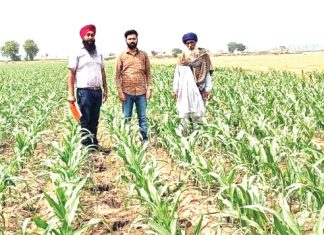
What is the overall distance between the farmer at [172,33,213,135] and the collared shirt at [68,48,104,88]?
1.06m

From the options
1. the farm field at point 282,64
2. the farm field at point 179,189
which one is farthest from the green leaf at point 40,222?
the farm field at point 282,64

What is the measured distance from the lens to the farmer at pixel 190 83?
6.38 m

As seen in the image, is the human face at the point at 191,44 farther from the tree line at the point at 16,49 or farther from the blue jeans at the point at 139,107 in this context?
the tree line at the point at 16,49

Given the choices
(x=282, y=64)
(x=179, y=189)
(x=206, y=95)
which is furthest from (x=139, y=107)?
(x=282, y=64)

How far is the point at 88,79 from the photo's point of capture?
6270 mm

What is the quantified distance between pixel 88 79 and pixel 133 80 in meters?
0.68

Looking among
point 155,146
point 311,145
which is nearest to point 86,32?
point 155,146

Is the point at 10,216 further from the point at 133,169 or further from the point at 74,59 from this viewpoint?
the point at 74,59

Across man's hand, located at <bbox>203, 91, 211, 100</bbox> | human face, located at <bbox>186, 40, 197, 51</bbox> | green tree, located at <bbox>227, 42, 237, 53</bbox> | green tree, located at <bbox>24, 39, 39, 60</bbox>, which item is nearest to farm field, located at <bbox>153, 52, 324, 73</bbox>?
man's hand, located at <bbox>203, 91, 211, 100</bbox>

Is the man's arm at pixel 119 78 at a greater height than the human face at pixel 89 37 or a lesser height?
lesser

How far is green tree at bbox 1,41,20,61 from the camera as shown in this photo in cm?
12356

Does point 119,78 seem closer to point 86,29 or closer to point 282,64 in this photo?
point 86,29

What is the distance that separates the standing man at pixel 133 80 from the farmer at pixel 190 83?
50 cm

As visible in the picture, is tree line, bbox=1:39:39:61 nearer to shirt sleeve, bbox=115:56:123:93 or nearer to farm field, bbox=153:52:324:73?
farm field, bbox=153:52:324:73
